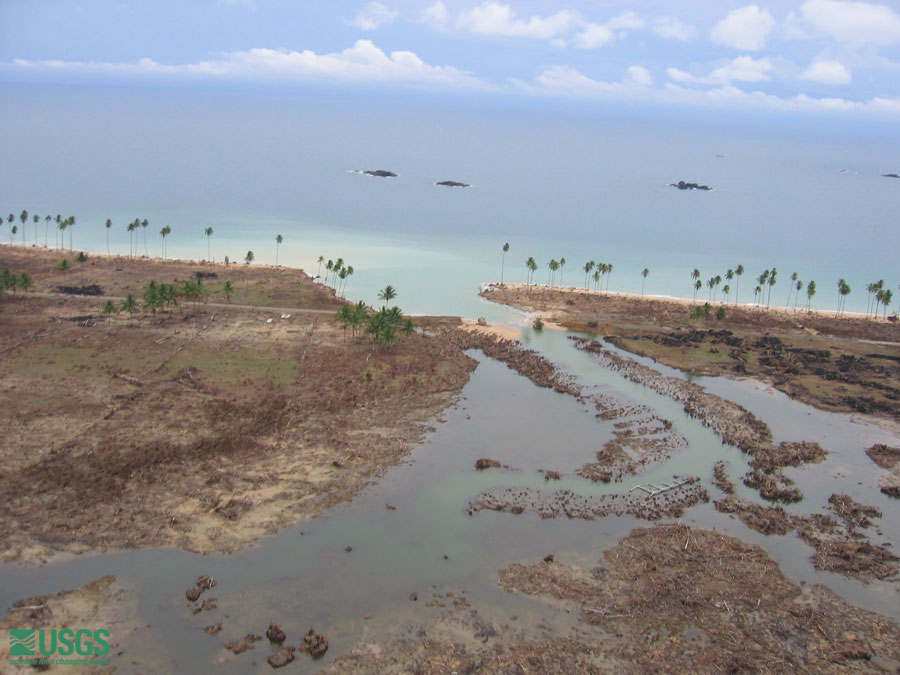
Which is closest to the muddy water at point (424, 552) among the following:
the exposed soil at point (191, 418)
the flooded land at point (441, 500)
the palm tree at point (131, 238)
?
the flooded land at point (441, 500)

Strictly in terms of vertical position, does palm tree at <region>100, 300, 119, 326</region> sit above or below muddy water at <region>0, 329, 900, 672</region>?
above

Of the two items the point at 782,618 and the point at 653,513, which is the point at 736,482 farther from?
the point at 782,618

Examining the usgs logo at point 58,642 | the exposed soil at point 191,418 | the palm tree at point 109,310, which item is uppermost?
the palm tree at point 109,310

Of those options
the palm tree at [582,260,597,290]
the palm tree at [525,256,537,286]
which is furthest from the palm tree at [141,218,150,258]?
the palm tree at [582,260,597,290]

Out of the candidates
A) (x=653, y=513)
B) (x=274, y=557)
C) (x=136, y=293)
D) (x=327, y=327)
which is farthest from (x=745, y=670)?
(x=136, y=293)

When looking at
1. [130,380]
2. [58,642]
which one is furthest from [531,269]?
[58,642]

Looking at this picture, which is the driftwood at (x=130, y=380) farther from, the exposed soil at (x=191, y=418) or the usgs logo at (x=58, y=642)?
the usgs logo at (x=58, y=642)

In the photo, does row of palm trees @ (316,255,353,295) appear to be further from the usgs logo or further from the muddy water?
the usgs logo

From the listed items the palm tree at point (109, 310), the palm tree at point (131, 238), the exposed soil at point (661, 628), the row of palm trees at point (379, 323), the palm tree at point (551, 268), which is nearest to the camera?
the exposed soil at point (661, 628)
